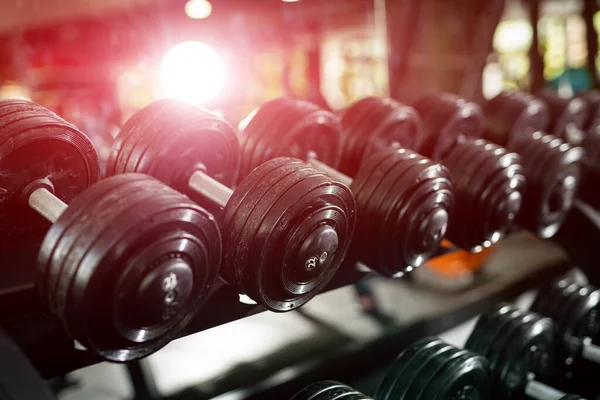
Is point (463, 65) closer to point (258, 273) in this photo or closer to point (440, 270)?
point (440, 270)

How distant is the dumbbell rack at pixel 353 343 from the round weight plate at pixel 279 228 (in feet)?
0.30

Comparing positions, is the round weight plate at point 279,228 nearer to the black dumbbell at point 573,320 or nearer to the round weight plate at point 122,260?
the round weight plate at point 122,260

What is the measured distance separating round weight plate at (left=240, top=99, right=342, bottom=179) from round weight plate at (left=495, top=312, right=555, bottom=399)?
71 cm

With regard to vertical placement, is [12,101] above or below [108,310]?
above

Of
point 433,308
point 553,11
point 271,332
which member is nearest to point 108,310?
point 271,332

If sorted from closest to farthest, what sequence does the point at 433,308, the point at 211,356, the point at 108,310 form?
1. the point at 108,310
2. the point at 211,356
3. the point at 433,308

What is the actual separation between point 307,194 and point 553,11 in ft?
22.8

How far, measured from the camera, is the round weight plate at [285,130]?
3.95ft

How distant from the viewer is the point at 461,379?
45.7 inches

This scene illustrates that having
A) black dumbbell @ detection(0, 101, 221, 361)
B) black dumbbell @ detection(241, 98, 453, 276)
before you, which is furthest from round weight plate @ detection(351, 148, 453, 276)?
black dumbbell @ detection(0, 101, 221, 361)

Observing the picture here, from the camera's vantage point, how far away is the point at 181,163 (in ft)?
3.49

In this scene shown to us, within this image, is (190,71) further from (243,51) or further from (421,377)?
(421,377)

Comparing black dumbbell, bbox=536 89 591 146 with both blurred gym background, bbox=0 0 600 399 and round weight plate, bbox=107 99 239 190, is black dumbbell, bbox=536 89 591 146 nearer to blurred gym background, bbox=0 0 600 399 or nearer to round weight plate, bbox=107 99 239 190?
blurred gym background, bbox=0 0 600 399

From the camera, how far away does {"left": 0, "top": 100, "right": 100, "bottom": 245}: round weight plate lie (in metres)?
0.87
